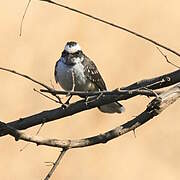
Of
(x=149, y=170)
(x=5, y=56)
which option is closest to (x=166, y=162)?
(x=149, y=170)

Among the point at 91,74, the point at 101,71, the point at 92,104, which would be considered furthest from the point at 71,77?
the point at 101,71

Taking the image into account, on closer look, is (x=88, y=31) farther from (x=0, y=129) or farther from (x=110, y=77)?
(x=0, y=129)

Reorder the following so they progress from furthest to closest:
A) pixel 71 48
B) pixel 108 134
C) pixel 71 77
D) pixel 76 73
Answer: pixel 71 48, pixel 76 73, pixel 71 77, pixel 108 134

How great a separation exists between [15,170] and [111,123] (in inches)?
36.2

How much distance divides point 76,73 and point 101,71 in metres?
4.10

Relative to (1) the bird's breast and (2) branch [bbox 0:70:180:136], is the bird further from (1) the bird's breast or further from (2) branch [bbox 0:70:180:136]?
(2) branch [bbox 0:70:180:136]

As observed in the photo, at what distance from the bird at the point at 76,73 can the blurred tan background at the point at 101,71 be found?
300cm

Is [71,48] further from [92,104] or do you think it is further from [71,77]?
[92,104]

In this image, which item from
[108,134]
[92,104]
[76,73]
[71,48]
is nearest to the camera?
[108,134]

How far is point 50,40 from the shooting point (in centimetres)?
841

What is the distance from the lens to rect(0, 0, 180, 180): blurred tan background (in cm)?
753

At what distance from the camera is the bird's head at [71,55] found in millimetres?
4078

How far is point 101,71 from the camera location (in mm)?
8164

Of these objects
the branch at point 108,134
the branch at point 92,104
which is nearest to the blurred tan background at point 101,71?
the branch at point 92,104
